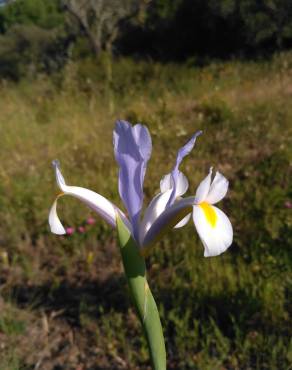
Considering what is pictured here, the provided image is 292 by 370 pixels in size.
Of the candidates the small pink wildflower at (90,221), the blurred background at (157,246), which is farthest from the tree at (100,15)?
the small pink wildflower at (90,221)

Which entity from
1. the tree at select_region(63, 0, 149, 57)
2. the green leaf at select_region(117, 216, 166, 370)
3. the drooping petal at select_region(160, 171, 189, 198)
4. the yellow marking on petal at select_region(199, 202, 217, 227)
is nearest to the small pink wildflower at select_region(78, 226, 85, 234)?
the drooping petal at select_region(160, 171, 189, 198)

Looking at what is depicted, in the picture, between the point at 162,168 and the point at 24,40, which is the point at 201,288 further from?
the point at 24,40

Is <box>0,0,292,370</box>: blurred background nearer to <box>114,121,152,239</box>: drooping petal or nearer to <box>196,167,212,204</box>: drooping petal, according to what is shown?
<box>114,121,152,239</box>: drooping petal

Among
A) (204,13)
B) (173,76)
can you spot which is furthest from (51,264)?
(204,13)

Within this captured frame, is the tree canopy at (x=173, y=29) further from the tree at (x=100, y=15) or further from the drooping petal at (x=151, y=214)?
the drooping petal at (x=151, y=214)

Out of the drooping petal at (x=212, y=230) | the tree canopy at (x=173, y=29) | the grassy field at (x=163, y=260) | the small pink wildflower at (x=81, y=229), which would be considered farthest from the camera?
the tree canopy at (x=173, y=29)

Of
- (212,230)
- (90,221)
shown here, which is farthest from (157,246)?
(212,230)
